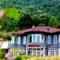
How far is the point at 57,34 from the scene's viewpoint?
3562 cm

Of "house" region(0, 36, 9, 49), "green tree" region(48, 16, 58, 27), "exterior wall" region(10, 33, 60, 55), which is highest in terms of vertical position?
"house" region(0, 36, 9, 49)

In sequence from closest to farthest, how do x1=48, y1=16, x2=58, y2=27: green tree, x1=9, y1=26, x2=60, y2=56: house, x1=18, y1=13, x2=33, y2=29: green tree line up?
1. x1=9, y1=26, x2=60, y2=56: house
2. x1=18, y1=13, x2=33, y2=29: green tree
3. x1=48, y1=16, x2=58, y2=27: green tree

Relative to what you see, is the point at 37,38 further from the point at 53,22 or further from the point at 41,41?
the point at 53,22

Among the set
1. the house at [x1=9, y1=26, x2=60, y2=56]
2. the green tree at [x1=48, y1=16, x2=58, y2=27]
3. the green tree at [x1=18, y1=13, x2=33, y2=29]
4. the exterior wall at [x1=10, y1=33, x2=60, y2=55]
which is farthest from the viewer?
the green tree at [x1=48, y1=16, x2=58, y2=27]

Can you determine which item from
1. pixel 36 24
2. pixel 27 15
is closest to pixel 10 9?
pixel 27 15

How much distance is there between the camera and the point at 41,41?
35.3 m

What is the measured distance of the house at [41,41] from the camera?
3484 centimetres

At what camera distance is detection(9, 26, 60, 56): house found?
34.8 m

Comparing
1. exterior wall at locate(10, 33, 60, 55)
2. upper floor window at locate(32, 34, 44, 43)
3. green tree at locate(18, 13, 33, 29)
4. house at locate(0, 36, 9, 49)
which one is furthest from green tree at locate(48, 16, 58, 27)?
house at locate(0, 36, 9, 49)

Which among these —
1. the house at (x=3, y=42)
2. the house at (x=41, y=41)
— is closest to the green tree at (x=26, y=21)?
the house at (x=41, y=41)

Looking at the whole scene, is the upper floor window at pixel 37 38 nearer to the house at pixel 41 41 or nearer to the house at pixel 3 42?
the house at pixel 41 41

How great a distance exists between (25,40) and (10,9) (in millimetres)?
35394

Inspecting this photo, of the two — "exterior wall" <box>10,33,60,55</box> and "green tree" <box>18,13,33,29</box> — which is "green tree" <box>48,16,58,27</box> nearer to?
"green tree" <box>18,13,33,29</box>

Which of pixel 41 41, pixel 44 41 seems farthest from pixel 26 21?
pixel 41 41
